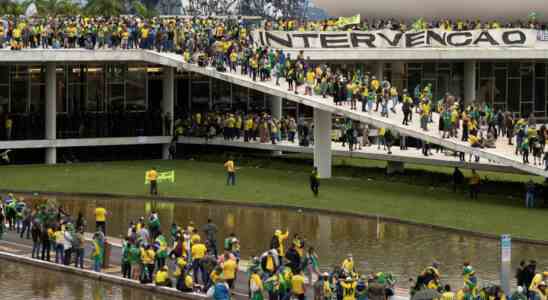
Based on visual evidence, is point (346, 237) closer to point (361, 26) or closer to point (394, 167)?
point (394, 167)

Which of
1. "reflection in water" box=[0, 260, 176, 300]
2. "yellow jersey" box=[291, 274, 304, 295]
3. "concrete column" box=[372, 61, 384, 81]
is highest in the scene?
"concrete column" box=[372, 61, 384, 81]

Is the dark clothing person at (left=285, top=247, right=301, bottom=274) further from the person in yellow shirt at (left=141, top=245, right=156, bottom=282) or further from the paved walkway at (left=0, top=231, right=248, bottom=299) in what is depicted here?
the person in yellow shirt at (left=141, top=245, right=156, bottom=282)

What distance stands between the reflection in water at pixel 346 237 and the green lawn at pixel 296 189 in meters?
1.15

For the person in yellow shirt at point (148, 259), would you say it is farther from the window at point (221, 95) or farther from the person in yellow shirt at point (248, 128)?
the window at point (221, 95)

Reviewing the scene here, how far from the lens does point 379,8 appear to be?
75750 millimetres

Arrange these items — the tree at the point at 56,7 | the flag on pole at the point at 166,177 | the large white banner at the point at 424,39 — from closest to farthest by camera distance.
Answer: the flag on pole at the point at 166,177
the large white banner at the point at 424,39
the tree at the point at 56,7

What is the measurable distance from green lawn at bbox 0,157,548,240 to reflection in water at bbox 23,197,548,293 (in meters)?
1.15

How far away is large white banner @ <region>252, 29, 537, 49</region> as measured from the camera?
63.2 m

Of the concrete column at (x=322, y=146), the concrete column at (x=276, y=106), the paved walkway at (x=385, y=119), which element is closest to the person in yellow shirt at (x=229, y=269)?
the paved walkway at (x=385, y=119)

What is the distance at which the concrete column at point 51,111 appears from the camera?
197 feet

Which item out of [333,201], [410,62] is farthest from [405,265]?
[410,62]

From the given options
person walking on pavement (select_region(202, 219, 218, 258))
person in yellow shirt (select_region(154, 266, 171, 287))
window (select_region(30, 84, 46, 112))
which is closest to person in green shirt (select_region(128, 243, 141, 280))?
person in yellow shirt (select_region(154, 266, 171, 287))

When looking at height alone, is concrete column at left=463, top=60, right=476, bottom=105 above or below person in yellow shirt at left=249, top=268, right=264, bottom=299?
above

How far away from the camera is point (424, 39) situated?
64.1 m
